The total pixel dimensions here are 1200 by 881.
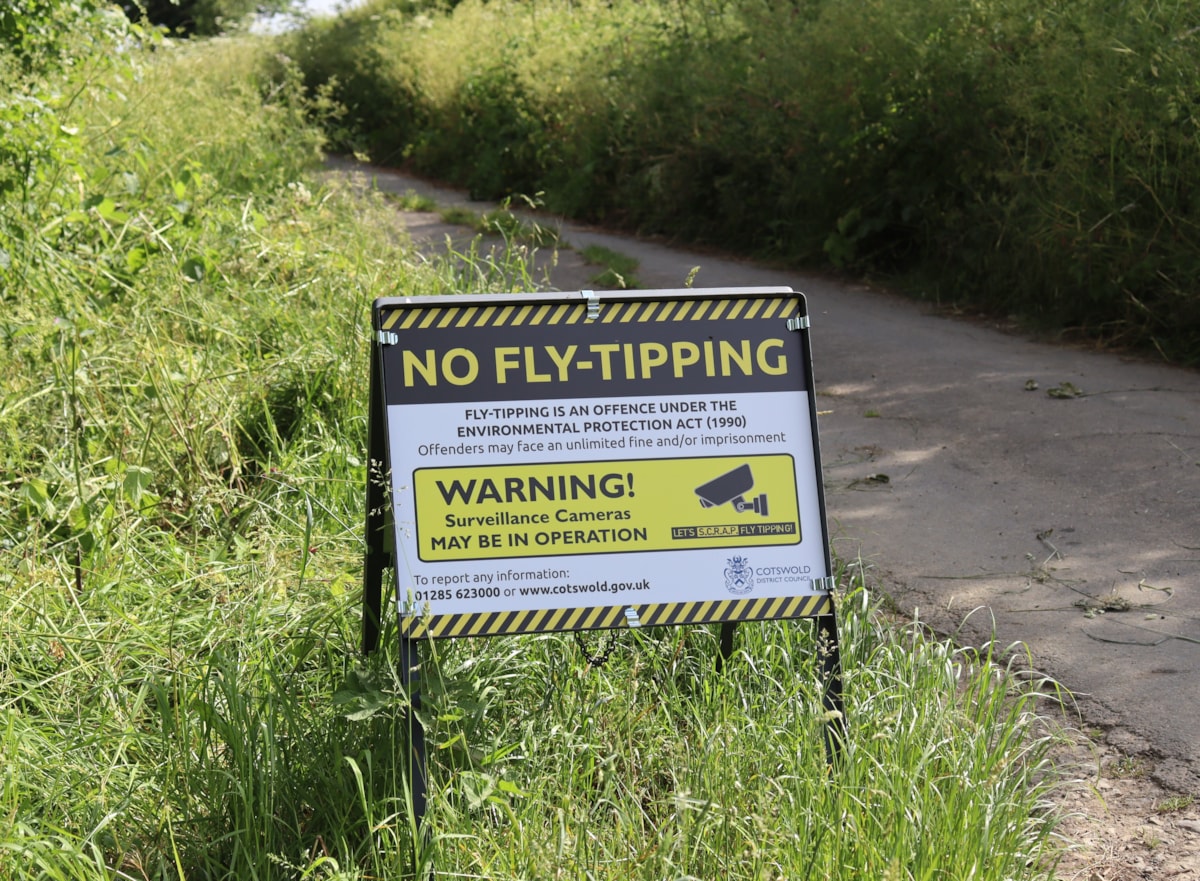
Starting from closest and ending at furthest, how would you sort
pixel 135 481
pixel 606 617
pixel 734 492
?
pixel 606 617
pixel 734 492
pixel 135 481

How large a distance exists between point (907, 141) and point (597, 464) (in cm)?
781

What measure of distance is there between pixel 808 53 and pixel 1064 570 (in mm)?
7550

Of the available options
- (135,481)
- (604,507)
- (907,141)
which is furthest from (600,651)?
(907,141)

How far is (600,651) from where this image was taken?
3195mm

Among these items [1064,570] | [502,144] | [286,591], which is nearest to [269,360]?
[286,591]

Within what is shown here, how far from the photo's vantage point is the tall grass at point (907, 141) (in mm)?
7637

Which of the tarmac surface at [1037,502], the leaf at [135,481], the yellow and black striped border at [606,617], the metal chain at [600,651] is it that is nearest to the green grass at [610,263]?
the tarmac surface at [1037,502]

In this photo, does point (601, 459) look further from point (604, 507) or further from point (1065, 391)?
point (1065, 391)

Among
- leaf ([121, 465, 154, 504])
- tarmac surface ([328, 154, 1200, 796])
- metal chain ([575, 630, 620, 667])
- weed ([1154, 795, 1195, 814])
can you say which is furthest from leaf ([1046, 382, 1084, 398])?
leaf ([121, 465, 154, 504])

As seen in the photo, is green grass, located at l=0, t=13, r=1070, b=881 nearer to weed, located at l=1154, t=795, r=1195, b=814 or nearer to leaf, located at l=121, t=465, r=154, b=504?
leaf, located at l=121, t=465, r=154, b=504

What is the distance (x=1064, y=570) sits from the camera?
4.53 m

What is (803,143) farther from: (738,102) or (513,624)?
(513,624)

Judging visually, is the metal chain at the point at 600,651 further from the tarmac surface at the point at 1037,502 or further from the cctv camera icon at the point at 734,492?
the tarmac surface at the point at 1037,502

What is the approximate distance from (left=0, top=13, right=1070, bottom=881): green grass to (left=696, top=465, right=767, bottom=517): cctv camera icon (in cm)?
48
